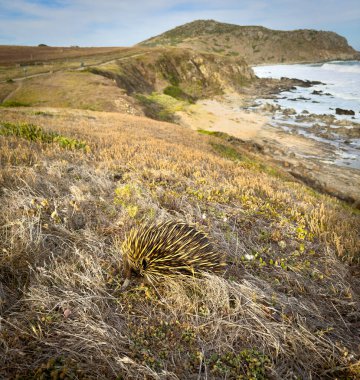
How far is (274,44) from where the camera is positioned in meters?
143

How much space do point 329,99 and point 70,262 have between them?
63.0 m

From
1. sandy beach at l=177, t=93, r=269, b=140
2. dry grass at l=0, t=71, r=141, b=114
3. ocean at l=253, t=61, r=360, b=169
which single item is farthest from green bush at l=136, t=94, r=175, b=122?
ocean at l=253, t=61, r=360, b=169

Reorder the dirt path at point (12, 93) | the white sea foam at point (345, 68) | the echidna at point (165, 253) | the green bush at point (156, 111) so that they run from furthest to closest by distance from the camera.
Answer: the white sea foam at point (345, 68) → the green bush at point (156, 111) → the dirt path at point (12, 93) → the echidna at point (165, 253)

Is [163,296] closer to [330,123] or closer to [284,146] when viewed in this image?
[284,146]

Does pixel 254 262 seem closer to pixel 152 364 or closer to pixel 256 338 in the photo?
pixel 256 338

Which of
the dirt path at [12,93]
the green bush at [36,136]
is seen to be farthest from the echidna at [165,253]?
the dirt path at [12,93]

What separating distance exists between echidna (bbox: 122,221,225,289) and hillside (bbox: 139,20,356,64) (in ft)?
461

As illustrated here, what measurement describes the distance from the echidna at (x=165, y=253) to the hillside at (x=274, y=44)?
140 meters

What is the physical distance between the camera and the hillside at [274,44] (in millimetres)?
137125

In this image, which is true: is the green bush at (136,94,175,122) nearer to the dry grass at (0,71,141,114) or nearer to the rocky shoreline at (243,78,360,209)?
the dry grass at (0,71,141,114)

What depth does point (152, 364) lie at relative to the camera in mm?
2807

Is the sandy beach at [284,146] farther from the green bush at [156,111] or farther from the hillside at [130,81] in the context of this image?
the hillside at [130,81]

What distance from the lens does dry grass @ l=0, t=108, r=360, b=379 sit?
9.37 ft

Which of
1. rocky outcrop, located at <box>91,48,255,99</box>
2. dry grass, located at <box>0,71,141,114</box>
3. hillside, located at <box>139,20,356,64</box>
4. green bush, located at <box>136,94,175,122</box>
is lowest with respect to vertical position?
green bush, located at <box>136,94,175,122</box>
